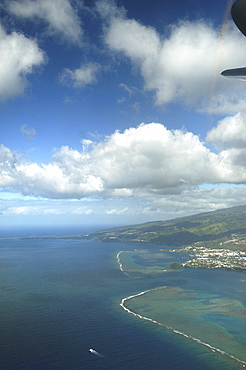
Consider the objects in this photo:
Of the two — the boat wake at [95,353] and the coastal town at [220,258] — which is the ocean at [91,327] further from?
the coastal town at [220,258]

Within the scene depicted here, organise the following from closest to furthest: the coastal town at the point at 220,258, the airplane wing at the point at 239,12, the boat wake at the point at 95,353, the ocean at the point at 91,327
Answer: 1. the airplane wing at the point at 239,12
2. the ocean at the point at 91,327
3. the boat wake at the point at 95,353
4. the coastal town at the point at 220,258

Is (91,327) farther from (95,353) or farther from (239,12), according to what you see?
(239,12)

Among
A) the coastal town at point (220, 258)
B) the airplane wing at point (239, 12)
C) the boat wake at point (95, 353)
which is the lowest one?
the coastal town at point (220, 258)

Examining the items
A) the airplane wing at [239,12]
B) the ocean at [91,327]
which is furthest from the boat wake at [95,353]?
the airplane wing at [239,12]

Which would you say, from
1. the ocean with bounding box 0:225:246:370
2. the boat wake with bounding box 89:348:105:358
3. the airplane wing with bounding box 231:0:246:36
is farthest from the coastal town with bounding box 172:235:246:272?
the airplane wing with bounding box 231:0:246:36

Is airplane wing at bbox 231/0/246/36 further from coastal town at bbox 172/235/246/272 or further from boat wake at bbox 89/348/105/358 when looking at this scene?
coastal town at bbox 172/235/246/272

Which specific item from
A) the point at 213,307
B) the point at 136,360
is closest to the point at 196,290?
the point at 213,307

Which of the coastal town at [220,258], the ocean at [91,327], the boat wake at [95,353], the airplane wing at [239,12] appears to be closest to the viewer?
the airplane wing at [239,12]

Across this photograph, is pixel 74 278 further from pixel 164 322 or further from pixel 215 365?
pixel 215 365

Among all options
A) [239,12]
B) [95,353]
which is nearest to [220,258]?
[95,353]
